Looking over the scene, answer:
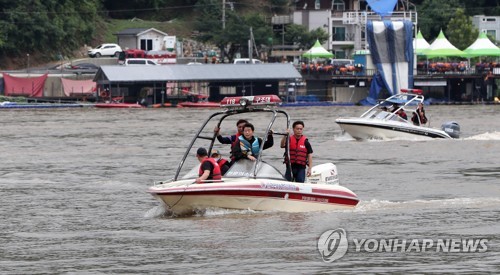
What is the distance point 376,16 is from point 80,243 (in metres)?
71.7

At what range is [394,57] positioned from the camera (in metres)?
83.6

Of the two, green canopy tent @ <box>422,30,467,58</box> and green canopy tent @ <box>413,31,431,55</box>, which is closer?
green canopy tent @ <box>422,30,467,58</box>

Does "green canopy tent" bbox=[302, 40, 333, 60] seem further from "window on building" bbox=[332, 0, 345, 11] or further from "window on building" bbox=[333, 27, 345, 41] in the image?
"window on building" bbox=[332, 0, 345, 11]

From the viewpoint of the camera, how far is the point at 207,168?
73.0ft

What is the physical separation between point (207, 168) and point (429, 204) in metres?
5.21

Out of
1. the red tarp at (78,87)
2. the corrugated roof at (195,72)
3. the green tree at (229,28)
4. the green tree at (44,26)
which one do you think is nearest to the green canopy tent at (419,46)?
the corrugated roof at (195,72)

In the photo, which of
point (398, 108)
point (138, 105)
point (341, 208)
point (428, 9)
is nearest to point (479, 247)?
point (341, 208)

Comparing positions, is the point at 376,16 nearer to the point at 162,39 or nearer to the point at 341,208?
the point at 162,39

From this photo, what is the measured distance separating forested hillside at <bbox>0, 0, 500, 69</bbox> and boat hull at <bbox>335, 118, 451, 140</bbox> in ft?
145

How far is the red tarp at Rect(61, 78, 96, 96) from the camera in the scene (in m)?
80.2

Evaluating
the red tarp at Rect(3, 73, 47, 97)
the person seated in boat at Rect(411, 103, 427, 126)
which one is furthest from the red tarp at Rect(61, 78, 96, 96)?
the person seated in boat at Rect(411, 103, 427, 126)

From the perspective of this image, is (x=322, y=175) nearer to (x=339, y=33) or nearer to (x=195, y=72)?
(x=195, y=72)

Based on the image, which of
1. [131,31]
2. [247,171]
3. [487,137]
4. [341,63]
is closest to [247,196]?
[247,171]

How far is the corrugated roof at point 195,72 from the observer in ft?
251
